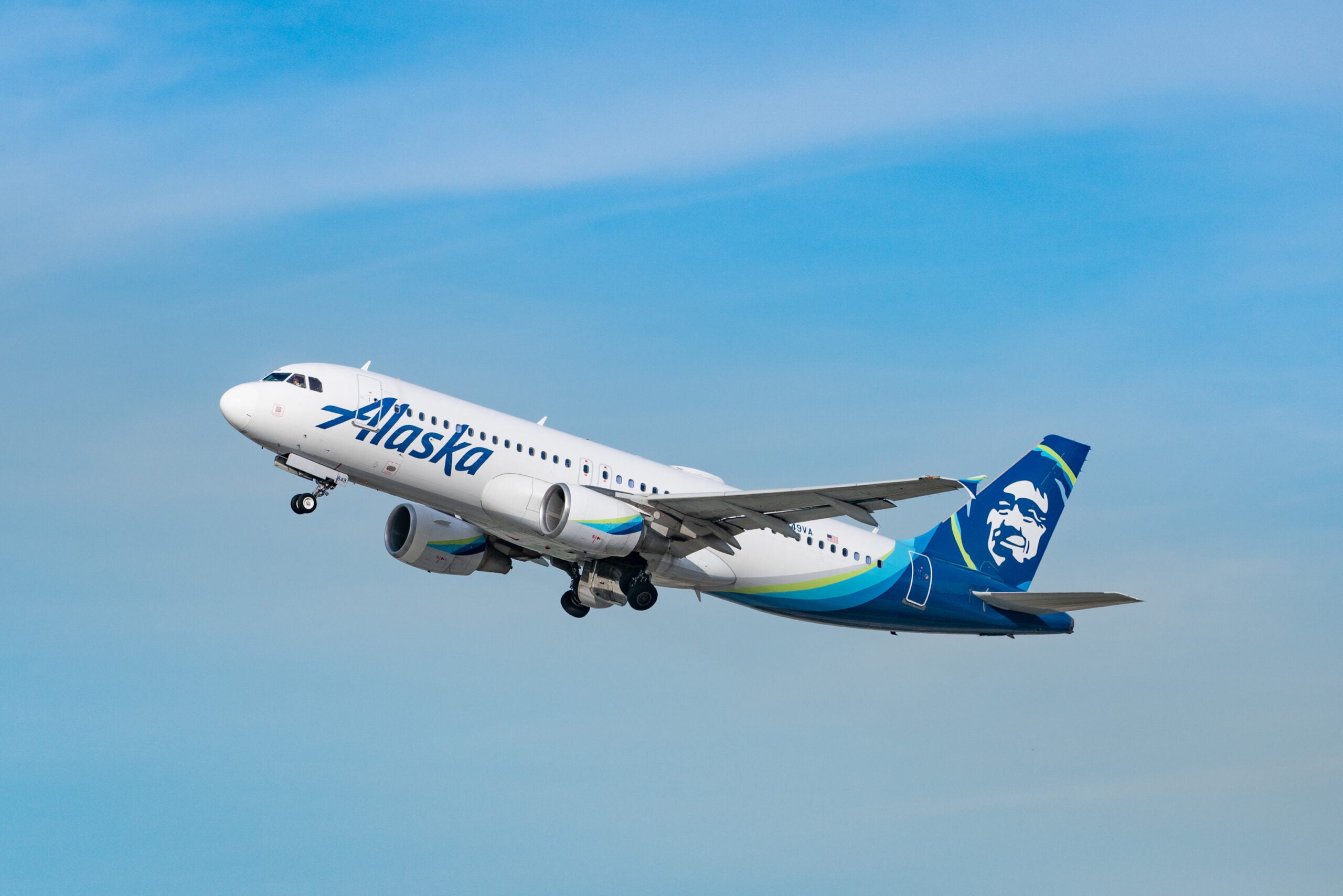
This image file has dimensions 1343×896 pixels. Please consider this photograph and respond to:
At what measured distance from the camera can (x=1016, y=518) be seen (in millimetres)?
49094

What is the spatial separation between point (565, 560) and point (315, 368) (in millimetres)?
9118

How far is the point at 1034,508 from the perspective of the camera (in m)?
49.7

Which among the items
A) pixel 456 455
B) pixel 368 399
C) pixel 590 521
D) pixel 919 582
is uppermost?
pixel 368 399

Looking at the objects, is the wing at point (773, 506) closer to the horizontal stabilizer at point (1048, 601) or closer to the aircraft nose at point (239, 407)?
the horizontal stabilizer at point (1048, 601)

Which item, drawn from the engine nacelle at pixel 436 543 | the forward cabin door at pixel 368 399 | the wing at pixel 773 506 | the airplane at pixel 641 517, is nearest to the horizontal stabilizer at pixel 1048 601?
the airplane at pixel 641 517

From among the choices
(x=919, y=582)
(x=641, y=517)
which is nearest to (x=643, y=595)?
(x=641, y=517)

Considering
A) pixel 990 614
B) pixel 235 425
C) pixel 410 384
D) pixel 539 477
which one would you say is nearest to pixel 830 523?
pixel 990 614

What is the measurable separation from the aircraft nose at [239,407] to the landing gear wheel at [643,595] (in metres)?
11.0

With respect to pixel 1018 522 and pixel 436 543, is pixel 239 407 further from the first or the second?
pixel 1018 522

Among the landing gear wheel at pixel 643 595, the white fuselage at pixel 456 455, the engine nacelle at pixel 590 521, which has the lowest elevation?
the landing gear wheel at pixel 643 595

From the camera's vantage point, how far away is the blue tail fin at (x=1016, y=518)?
4769 cm

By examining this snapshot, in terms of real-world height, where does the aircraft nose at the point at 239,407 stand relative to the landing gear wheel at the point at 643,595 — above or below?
above

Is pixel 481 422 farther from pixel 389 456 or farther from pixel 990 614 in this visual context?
pixel 990 614

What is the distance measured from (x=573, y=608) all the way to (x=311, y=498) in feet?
31.7
